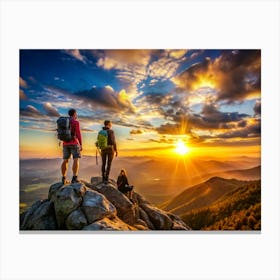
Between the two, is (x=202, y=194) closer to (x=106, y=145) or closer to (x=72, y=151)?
(x=106, y=145)

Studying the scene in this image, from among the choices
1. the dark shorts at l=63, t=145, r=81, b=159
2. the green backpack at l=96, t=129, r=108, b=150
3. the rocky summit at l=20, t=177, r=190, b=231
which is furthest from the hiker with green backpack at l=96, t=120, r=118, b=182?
the dark shorts at l=63, t=145, r=81, b=159

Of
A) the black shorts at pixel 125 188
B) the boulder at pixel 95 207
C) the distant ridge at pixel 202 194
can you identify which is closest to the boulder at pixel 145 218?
the black shorts at pixel 125 188

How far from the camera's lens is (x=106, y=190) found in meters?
11.1

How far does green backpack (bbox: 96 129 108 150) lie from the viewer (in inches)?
433

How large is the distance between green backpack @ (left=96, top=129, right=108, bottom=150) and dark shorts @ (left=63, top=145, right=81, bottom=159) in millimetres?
664

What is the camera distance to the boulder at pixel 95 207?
1005cm

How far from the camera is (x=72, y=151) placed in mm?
10656
